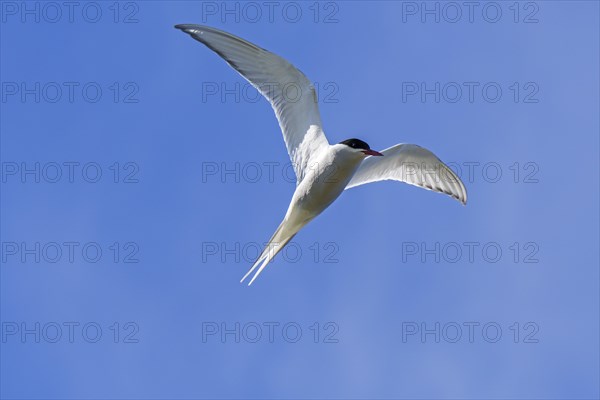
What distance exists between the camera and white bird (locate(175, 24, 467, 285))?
12.8 m

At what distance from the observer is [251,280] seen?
1309cm

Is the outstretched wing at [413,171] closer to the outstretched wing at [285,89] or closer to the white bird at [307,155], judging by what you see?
the white bird at [307,155]

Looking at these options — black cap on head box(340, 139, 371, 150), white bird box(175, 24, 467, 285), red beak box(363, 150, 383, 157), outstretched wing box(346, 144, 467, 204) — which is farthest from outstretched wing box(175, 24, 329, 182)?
outstretched wing box(346, 144, 467, 204)

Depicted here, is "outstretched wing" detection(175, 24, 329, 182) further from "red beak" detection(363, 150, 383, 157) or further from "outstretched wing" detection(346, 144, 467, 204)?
"outstretched wing" detection(346, 144, 467, 204)

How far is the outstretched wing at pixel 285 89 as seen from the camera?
13.3 meters

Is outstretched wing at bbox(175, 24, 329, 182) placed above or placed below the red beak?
above

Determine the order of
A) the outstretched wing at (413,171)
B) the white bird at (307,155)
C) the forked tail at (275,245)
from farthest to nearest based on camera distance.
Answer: the outstretched wing at (413,171)
the forked tail at (275,245)
the white bird at (307,155)

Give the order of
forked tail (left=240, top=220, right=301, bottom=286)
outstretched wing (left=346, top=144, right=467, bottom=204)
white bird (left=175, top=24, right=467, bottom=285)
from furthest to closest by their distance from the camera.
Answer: outstretched wing (left=346, top=144, right=467, bottom=204) → forked tail (left=240, top=220, right=301, bottom=286) → white bird (left=175, top=24, right=467, bottom=285)

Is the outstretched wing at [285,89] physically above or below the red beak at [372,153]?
above

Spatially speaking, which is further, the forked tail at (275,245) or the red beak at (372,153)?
the forked tail at (275,245)

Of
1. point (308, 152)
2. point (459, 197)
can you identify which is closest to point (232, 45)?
point (308, 152)

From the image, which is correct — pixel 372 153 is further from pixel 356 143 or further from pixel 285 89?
pixel 285 89

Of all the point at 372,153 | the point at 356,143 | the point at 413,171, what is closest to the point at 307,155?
the point at 356,143

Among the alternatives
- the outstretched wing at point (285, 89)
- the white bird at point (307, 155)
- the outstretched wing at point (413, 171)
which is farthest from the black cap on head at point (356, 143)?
the outstretched wing at point (413, 171)
